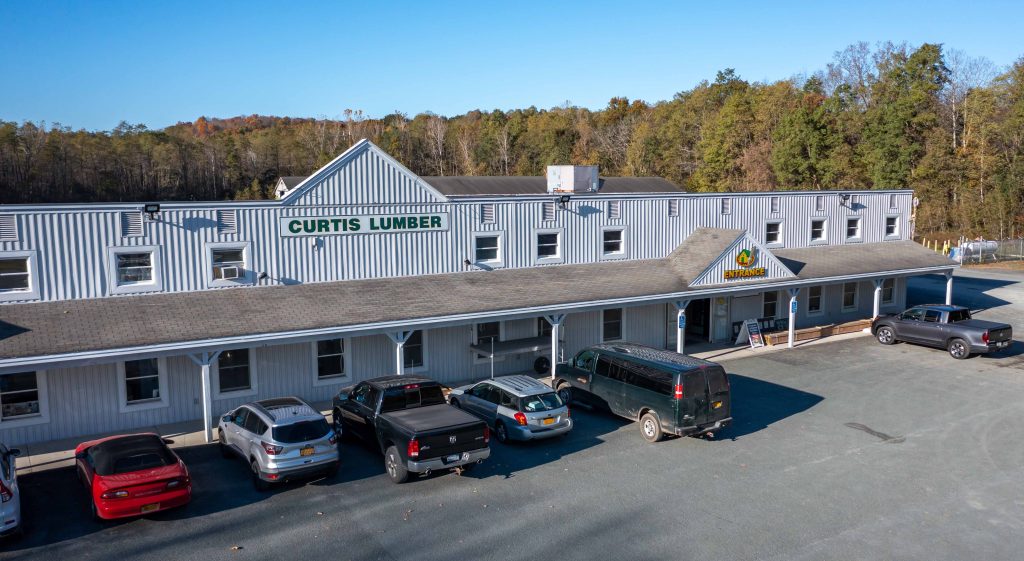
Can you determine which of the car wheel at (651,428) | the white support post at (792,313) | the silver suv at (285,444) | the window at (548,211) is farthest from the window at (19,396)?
the white support post at (792,313)

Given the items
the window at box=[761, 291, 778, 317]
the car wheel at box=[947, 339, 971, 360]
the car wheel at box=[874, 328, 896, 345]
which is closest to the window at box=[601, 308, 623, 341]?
the window at box=[761, 291, 778, 317]

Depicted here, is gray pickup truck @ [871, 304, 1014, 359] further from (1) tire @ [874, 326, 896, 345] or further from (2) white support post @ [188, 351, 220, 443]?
(2) white support post @ [188, 351, 220, 443]

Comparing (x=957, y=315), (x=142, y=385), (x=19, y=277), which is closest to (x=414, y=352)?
(x=142, y=385)

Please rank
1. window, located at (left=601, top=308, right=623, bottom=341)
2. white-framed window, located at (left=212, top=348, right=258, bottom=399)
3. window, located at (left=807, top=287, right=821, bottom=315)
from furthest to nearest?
1. window, located at (left=807, top=287, right=821, bottom=315)
2. window, located at (left=601, top=308, right=623, bottom=341)
3. white-framed window, located at (left=212, top=348, right=258, bottom=399)

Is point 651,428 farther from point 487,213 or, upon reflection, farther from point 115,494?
point 115,494

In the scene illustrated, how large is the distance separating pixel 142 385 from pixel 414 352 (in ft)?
23.6

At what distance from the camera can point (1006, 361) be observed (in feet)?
78.2

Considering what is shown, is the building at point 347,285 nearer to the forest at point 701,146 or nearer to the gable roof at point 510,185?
the gable roof at point 510,185

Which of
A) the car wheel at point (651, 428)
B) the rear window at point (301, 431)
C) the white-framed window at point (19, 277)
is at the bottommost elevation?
the car wheel at point (651, 428)

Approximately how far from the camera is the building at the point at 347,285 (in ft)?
54.3

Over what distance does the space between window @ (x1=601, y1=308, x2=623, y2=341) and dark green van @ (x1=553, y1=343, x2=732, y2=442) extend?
18.6 ft

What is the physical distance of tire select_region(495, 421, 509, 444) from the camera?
16.2 m

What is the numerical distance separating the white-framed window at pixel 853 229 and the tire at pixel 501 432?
2210 cm

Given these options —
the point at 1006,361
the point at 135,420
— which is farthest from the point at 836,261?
the point at 135,420
